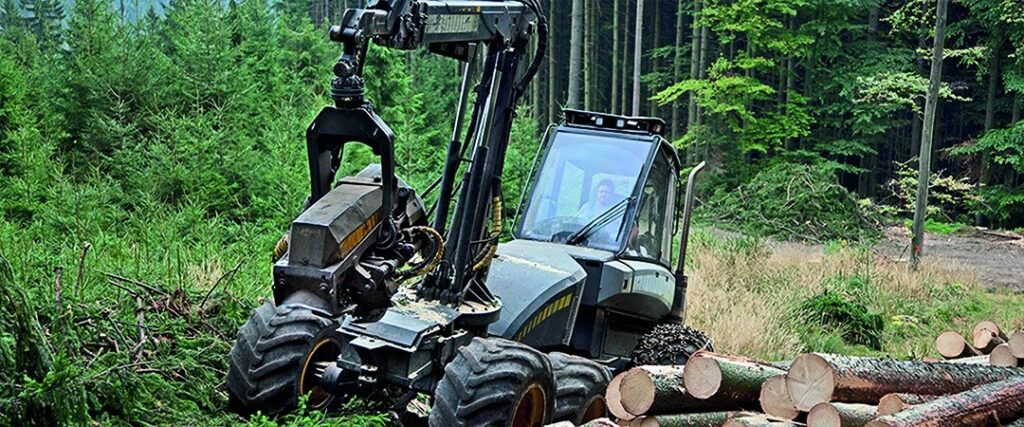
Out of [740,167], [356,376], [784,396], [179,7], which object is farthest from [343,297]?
[740,167]

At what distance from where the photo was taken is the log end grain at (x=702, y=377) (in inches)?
195

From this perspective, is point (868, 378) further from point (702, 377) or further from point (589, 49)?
point (589, 49)

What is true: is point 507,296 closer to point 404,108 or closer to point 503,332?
point 503,332

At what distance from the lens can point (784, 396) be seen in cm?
486

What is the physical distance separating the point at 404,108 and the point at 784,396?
12552 millimetres

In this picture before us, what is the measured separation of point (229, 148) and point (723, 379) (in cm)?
888

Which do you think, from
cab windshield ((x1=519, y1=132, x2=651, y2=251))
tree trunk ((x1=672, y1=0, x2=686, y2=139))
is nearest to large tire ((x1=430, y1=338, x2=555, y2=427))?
cab windshield ((x1=519, y1=132, x2=651, y2=251))

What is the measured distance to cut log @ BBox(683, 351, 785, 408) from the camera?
4961 mm

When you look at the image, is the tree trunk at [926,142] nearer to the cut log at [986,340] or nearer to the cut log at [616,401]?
the cut log at [986,340]

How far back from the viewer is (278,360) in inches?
196

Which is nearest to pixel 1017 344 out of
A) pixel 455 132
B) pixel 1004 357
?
pixel 1004 357

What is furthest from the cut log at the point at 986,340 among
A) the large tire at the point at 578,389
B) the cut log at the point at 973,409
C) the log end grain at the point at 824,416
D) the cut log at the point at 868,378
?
the log end grain at the point at 824,416

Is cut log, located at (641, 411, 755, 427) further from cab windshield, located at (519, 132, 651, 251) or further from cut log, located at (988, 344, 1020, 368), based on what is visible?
cut log, located at (988, 344, 1020, 368)

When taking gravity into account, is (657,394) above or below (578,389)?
above
